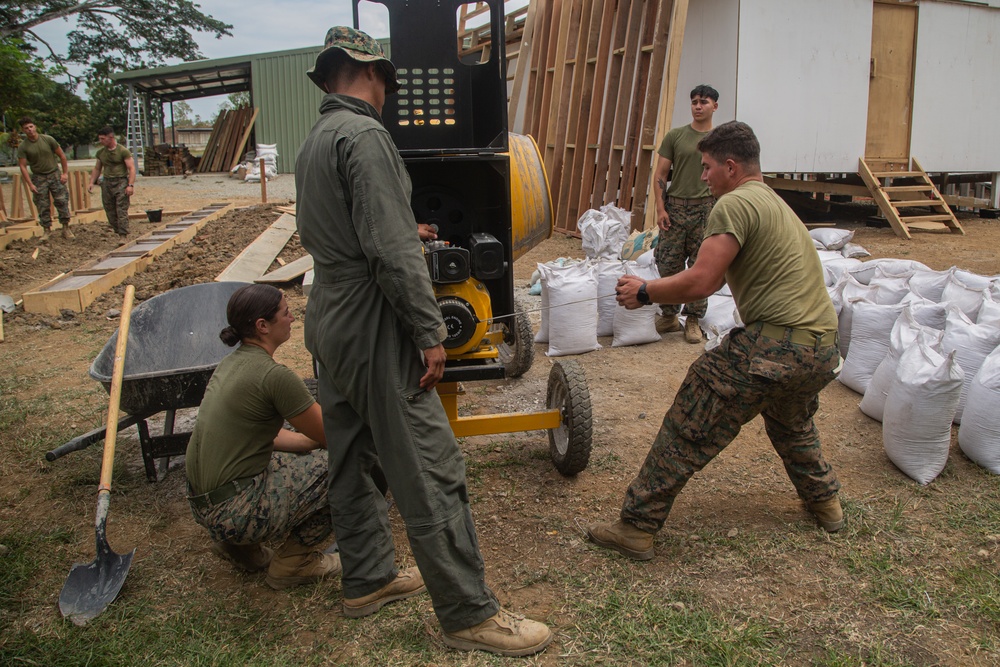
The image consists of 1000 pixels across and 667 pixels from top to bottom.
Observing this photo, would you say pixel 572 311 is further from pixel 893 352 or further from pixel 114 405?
pixel 114 405

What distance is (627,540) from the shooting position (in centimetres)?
305

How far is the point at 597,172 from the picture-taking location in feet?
35.2

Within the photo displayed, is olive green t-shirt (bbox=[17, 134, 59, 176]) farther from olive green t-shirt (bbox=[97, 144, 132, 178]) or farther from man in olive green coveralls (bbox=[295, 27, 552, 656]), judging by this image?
man in olive green coveralls (bbox=[295, 27, 552, 656])

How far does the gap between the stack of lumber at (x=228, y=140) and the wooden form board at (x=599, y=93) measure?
14.6 meters

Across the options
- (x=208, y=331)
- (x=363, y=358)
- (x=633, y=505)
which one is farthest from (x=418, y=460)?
(x=208, y=331)

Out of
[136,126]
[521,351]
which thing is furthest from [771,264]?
[136,126]

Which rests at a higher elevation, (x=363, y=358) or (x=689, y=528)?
(x=363, y=358)

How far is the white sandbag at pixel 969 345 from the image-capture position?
160 inches

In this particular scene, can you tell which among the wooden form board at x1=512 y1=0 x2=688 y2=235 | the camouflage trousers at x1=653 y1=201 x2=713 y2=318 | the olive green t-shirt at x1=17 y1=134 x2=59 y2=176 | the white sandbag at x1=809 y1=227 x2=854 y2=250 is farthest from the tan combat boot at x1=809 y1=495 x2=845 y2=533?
the olive green t-shirt at x1=17 y1=134 x2=59 y2=176

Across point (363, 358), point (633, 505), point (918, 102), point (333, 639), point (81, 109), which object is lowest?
point (333, 639)

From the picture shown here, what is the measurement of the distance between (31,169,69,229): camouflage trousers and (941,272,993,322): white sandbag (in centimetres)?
1217

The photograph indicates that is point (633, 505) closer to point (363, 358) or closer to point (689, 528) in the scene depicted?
point (689, 528)

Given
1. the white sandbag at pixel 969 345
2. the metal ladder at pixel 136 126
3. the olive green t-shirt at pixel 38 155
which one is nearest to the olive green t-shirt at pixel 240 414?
the white sandbag at pixel 969 345

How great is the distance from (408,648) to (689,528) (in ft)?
4.53
